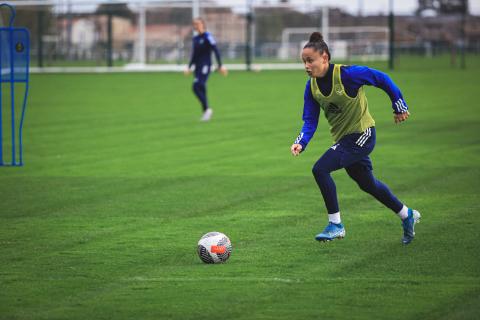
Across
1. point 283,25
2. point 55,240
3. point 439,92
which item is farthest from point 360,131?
point 283,25

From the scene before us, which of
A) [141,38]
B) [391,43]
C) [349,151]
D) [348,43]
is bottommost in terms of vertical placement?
[349,151]

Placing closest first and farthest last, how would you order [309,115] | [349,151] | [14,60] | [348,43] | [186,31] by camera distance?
[349,151] < [309,115] < [14,60] < [186,31] < [348,43]

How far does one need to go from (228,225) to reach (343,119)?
73.0 inches

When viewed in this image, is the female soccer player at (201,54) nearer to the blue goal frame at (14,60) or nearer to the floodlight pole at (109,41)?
the blue goal frame at (14,60)

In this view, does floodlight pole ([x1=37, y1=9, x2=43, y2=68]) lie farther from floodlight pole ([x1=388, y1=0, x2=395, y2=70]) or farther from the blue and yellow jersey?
the blue and yellow jersey

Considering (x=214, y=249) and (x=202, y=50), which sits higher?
(x=202, y=50)

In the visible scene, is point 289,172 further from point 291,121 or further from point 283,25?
point 283,25

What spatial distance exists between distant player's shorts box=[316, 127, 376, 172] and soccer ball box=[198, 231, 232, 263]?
4.08 feet

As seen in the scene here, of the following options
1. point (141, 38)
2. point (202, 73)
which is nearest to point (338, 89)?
point (202, 73)

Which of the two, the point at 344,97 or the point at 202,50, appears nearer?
the point at 344,97

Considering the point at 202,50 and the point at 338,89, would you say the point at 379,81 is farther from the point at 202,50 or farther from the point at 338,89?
the point at 202,50

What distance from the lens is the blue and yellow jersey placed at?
8.30 metres

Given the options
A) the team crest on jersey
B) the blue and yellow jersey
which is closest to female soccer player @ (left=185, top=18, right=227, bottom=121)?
the blue and yellow jersey

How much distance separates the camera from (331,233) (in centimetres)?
859
